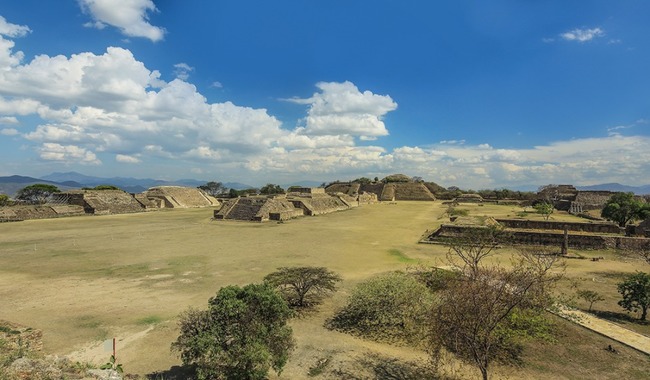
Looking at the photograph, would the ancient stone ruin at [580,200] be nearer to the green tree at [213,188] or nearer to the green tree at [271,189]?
the green tree at [271,189]

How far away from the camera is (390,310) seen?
11.1 m

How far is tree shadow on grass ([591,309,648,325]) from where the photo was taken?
11.2 meters

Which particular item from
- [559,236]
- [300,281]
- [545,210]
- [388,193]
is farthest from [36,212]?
[388,193]

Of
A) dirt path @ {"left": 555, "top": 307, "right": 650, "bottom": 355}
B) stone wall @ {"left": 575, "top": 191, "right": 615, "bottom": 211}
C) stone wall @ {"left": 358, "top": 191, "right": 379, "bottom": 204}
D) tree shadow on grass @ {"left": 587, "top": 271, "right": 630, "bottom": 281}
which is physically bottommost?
dirt path @ {"left": 555, "top": 307, "right": 650, "bottom": 355}

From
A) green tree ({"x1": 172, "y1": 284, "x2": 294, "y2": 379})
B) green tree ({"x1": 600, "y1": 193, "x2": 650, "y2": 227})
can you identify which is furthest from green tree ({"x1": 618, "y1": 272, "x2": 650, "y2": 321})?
green tree ({"x1": 600, "y1": 193, "x2": 650, "y2": 227})

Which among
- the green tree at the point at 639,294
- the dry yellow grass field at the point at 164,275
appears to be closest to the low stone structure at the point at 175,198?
the dry yellow grass field at the point at 164,275

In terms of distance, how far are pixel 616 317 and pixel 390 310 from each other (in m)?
8.09

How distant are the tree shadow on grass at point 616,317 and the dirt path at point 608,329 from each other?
0.40m

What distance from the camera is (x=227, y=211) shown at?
41.6 metres

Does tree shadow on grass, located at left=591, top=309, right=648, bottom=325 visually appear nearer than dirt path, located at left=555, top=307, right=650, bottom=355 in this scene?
No

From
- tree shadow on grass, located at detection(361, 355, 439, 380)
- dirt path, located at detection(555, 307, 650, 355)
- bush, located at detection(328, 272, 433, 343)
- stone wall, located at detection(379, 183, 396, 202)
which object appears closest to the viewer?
tree shadow on grass, located at detection(361, 355, 439, 380)

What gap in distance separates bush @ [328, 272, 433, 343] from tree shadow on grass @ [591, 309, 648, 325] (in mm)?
6314

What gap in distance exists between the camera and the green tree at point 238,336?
7410 millimetres

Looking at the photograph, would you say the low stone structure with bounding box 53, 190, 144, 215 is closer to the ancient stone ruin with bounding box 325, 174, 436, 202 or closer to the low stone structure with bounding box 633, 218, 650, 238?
the ancient stone ruin with bounding box 325, 174, 436, 202
